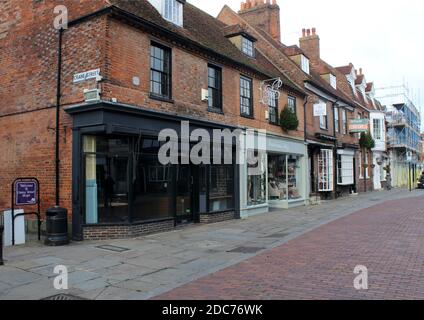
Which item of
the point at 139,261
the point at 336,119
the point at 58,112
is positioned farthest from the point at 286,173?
the point at 139,261

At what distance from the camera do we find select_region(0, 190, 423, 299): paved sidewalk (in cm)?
638

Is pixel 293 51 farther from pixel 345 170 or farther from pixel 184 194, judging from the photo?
pixel 184 194

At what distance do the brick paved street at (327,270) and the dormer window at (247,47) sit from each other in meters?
10.0

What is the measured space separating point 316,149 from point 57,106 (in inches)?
640

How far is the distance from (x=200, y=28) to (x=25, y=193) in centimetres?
930

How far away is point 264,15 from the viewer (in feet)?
86.2

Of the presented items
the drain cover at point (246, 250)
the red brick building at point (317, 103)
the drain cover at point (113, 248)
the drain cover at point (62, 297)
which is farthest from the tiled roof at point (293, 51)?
the drain cover at point (62, 297)

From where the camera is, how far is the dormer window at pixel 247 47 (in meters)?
18.3

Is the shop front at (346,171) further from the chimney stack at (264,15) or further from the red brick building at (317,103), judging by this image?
the chimney stack at (264,15)

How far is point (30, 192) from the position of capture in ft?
34.4
